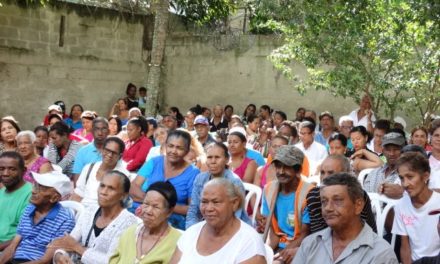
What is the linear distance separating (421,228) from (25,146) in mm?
3912

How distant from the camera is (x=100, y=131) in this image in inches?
283

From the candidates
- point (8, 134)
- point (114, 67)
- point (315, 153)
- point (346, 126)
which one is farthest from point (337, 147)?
point (114, 67)

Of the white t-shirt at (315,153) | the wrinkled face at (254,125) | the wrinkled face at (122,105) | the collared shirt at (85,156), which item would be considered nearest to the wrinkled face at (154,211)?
the collared shirt at (85,156)

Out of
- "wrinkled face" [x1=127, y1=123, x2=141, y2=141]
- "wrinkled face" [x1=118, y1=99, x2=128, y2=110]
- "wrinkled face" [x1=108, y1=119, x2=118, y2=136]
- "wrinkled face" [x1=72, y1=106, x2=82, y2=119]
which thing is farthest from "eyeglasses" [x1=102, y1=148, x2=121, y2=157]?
"wrinkled face" [x1=118, y1=99, x2=128, y2=110]

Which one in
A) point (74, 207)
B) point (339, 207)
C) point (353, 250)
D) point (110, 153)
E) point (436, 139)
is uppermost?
point (436, 139)

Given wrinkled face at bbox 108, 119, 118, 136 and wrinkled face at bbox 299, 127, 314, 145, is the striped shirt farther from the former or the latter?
wrinkled face at bbox 108, 119, 118, 136

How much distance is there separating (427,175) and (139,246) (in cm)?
206

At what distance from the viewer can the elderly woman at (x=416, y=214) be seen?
13.8ft

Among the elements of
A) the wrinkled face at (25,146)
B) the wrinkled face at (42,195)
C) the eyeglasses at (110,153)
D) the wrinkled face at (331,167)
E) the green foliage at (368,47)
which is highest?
the green foliage at (368,47)

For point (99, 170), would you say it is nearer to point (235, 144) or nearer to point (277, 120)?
point (235, 144)

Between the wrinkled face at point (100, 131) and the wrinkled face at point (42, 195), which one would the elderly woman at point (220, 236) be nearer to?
the wrinkled face at point (42, 195)

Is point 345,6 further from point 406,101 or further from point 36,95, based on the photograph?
point 36,95

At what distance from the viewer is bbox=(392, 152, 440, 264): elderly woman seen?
4211 mm

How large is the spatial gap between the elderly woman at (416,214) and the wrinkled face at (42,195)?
8.80 ft
